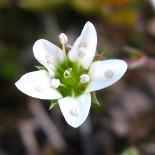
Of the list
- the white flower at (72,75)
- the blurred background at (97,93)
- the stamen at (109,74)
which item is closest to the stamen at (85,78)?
the white flower at (72,75)

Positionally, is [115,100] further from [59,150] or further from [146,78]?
[59,150]

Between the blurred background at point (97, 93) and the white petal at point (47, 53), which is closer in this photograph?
the white petal at point (47, 53)

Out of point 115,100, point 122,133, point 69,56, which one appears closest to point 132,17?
point 115,100

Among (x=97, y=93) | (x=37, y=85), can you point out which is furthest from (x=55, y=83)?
(x=97, y=93)

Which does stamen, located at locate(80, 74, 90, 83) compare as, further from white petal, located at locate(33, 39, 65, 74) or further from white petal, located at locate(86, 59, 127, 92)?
white petal, located at locate(33, 39, 65, 74)

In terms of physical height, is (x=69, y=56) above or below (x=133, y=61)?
above

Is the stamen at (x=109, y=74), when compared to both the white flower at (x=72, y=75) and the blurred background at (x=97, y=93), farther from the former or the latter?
the blurred background at (x=97, y=93)

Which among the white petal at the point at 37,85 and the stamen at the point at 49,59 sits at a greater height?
the stamen at the point at 49,59
